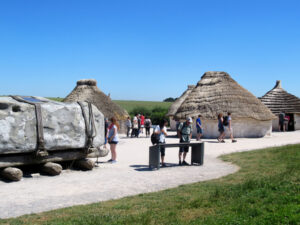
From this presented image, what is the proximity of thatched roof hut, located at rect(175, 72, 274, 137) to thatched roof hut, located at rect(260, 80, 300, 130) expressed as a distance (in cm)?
523

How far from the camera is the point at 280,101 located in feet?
92.9

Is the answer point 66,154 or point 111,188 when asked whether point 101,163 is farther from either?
point 111,188

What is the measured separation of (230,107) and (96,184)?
15.1 meters

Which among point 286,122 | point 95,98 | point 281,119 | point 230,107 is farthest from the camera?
point 286,122

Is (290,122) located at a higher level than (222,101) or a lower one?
lower

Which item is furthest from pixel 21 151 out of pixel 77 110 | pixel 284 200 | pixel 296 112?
pixel 296 112

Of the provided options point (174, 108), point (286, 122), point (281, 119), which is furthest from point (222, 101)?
point (174, 108)

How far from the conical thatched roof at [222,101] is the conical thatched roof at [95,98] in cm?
501

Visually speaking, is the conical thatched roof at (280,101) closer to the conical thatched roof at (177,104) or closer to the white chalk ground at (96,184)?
the conical thatched roof at (177,104)

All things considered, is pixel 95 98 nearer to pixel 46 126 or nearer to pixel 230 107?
pixel 230 107

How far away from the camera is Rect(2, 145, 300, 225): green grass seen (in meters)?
5.01

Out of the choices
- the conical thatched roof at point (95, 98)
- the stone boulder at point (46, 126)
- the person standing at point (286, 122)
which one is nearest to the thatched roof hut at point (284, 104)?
the person standing at point (286, 122)

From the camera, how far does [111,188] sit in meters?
7.86

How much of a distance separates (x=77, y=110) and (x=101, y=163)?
7.44 feet
